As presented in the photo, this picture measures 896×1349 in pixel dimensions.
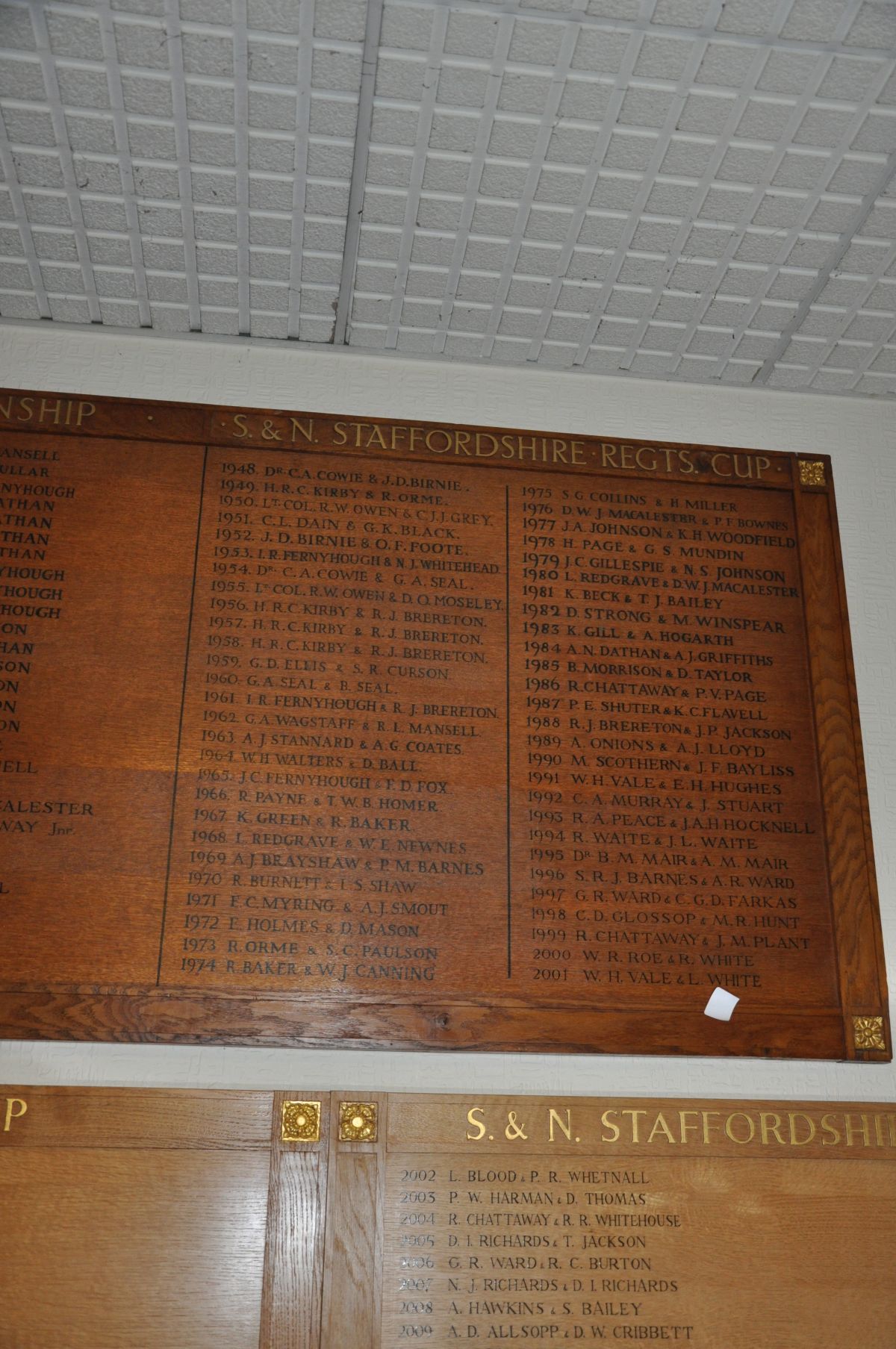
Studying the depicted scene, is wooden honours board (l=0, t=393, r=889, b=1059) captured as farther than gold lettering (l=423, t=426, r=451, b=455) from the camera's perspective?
No

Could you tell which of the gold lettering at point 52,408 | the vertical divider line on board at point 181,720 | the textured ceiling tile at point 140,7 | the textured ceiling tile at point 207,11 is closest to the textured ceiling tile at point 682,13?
the textured ceiling tile at point 207,11

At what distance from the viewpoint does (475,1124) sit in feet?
8.77

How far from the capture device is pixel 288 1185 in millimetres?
2590

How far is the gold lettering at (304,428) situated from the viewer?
3279 mm

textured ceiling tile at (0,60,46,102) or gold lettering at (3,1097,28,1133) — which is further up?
textured ceiling tile at (0,60,46,102)

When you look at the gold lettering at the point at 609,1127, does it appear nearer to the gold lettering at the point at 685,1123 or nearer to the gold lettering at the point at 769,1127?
the gold lettering at the point at 685,1123

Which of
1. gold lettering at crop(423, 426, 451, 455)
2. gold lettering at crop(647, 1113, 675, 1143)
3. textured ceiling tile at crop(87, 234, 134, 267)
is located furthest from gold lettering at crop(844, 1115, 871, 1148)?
textured ceiling tile at crop(87, 234, 134, 267)

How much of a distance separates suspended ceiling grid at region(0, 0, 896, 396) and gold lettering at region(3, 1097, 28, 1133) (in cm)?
204

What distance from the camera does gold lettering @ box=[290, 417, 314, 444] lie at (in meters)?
3.28

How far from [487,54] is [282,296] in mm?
882

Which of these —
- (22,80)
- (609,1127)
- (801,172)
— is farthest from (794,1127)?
(22,80)

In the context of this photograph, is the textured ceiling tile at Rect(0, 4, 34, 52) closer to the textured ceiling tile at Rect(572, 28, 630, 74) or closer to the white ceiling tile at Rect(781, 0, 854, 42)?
the textured ceiling tile at Rect(572, 28, 630, 74)

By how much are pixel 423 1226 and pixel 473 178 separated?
2.42 m

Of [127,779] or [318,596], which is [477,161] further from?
[127,779]
